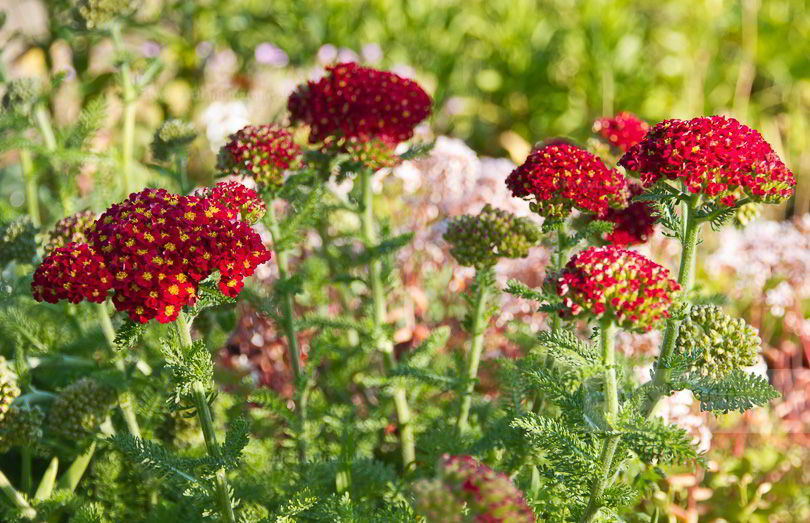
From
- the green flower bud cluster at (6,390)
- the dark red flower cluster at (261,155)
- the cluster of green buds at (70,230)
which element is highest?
the dark red flower cluster at (261,155)

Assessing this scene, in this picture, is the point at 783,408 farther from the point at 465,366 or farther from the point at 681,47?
the point at 681,47

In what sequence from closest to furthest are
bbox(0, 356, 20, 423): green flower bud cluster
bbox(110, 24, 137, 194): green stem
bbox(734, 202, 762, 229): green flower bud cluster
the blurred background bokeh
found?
bbox(0, 356, 20, 423): green flower bud cluster → bbox(734, 202, 762, 229): green flower bud cluster → bbox(110, 24, 137, 194): green stem → the blurred background bokeh

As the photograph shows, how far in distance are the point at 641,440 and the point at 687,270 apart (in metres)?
0.44

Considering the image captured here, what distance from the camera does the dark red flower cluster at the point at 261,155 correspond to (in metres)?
2.17

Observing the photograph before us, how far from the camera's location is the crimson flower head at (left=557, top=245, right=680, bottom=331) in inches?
57.6

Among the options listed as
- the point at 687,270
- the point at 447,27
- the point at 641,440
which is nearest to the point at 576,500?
the point at 641,440

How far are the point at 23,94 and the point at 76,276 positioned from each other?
66.8 inches

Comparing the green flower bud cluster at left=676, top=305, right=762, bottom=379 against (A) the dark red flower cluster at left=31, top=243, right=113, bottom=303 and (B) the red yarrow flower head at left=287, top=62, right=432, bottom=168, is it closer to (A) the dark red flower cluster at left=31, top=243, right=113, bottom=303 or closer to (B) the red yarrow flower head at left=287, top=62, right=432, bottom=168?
(B) the red yarrow flower head at left=287, top=62, right=432, bottom=168

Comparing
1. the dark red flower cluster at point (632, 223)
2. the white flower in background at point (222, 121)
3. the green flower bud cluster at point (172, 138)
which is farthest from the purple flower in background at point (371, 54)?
the dark red flower cluster at point (632, 223)

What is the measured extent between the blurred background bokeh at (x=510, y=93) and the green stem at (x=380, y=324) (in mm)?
538

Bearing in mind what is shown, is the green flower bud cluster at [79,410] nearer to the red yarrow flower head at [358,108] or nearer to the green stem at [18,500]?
the green stem at [18,500]

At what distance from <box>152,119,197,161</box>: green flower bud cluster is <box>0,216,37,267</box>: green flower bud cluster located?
1.64 feet

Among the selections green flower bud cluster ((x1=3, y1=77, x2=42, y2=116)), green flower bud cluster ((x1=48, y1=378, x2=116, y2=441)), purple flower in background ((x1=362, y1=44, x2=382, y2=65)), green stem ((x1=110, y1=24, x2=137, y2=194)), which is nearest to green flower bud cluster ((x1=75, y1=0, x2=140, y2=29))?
green stem ((x1=110, y1=24, x2=137, y2=194))

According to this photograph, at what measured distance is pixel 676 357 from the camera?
1718 millimetres
